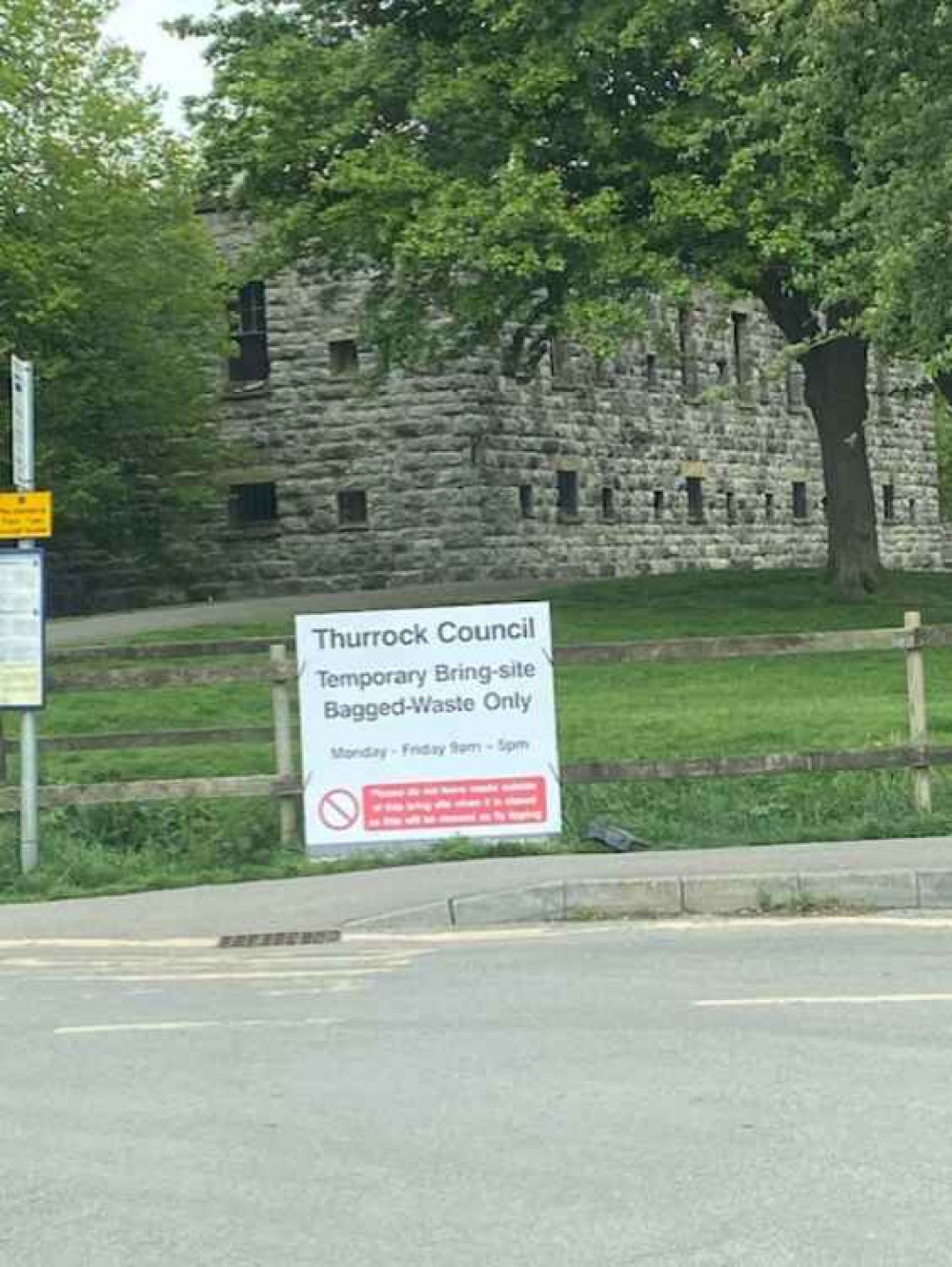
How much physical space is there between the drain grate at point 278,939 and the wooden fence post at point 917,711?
454 centimetres

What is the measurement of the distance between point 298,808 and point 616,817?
87.8 inches

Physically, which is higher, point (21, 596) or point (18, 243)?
point (18, 243)

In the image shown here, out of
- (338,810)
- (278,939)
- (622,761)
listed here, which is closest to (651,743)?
(622,761)

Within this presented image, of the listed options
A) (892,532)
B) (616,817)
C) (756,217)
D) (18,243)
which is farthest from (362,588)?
(616,817)

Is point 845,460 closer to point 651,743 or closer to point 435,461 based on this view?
point 435,461

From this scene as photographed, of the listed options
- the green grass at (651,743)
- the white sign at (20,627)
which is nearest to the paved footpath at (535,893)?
the green grass at (651,743)

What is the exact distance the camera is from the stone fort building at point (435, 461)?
126 ft

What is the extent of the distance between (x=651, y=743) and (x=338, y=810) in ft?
16.5

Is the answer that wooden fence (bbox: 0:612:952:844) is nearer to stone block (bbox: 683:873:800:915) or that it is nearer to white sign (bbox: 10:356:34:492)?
white sign (bbox: 10:356:34:492)

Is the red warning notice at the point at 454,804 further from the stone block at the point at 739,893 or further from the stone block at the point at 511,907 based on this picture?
the stone block at the point at 739,893

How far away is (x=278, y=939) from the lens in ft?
35.2

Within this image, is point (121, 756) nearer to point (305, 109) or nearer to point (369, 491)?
point (305, 109)

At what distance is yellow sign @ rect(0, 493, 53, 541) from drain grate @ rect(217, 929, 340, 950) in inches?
132

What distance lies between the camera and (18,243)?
111 feet
